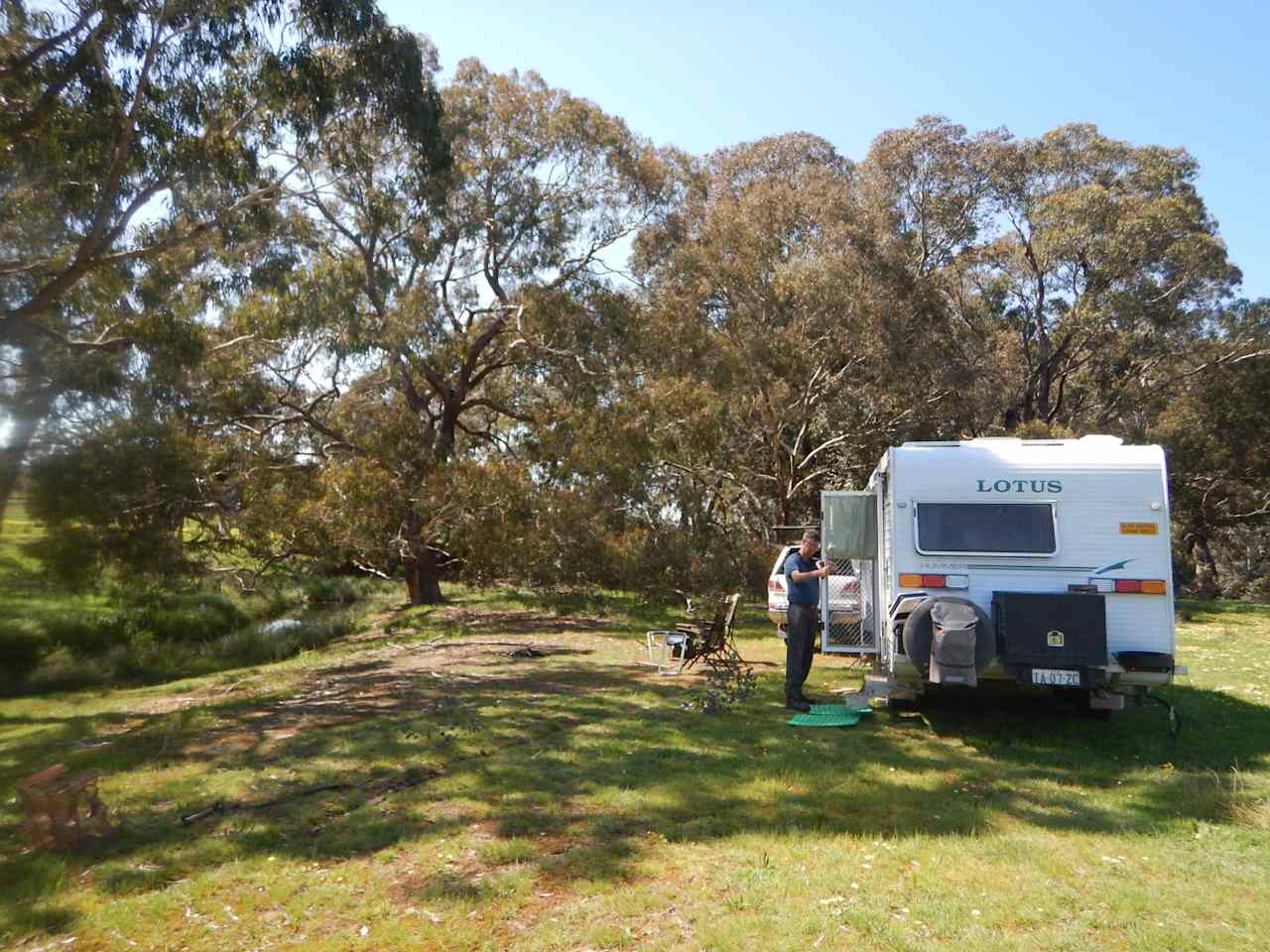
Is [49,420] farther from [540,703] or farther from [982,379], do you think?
[982,379]

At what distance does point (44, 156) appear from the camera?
11008mm

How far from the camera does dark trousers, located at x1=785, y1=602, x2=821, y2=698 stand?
9.09 metres

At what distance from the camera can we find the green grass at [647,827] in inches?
172

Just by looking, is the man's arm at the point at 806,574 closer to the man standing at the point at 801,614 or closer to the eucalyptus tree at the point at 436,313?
the man standing at the point at 801,614

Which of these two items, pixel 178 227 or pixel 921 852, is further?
pixel 178 227

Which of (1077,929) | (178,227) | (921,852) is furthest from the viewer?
(178,227)

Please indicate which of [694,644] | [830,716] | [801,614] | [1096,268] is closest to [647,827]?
[830,716]

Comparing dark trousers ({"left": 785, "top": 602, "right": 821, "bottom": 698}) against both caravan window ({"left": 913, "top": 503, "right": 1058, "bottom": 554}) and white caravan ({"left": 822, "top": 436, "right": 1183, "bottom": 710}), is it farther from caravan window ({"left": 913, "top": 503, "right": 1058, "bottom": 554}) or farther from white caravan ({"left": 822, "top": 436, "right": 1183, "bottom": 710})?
caravan window ({"left": 913, "top": 503, "right": 1058, "bottom": 554})

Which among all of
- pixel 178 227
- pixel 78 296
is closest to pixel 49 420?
pixel 78 296

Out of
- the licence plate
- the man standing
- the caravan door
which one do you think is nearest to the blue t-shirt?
the man standing

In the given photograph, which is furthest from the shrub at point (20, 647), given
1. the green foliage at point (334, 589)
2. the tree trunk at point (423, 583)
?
the tree trunk at point (423, 583)

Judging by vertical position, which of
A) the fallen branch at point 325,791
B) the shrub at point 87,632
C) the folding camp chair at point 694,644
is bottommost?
the fallen branch at point 325,791

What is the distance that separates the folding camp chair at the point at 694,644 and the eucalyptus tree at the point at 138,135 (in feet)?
24.6

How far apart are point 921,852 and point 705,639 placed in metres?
5.90
